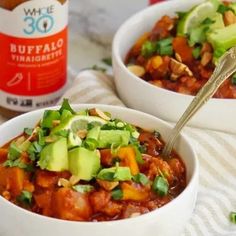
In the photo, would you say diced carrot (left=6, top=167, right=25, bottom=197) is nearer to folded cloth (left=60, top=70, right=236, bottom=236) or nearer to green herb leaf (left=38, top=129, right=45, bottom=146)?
green herb leaf (left=38, top=129, right=45, bottom=146)

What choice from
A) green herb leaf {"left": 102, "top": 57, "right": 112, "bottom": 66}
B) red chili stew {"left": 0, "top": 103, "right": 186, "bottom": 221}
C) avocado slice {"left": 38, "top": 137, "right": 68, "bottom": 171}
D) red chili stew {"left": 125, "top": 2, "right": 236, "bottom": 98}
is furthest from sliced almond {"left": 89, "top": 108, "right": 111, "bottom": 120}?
green herb leaf {"left": 102, "top": 57, "right": 112, "bottom": 66}

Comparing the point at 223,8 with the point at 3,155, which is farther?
the point at 223,8

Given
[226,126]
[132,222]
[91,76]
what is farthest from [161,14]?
[132,222]

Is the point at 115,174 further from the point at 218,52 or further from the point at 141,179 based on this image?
the point at 218,52

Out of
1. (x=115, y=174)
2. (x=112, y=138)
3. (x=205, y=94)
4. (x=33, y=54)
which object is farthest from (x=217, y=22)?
(x=115, y=174)

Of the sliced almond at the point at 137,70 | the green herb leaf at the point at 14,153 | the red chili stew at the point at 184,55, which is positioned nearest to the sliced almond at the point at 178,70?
the red chili stew at the point at 184,55

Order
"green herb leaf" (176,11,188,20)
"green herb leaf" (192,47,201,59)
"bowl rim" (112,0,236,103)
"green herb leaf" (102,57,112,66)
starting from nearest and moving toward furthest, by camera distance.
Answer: "bowl rim" (112,0,236,103)
"green herb leaf" (192,47,201,59)
"green herb leaf" (176,11,188,20)
"green herb leaf" (102,57,112,66)

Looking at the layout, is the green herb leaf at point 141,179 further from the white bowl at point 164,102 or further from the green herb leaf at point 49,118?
the white bowl at point 164,102

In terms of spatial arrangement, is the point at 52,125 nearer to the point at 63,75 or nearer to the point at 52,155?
the point at 52,155
